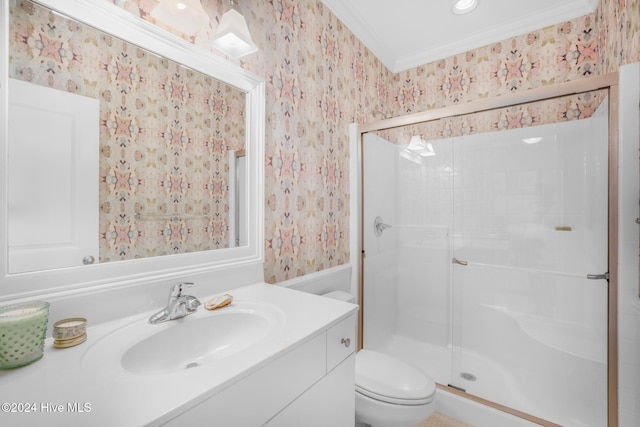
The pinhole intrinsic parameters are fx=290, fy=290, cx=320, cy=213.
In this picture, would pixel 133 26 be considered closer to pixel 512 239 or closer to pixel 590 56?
pixel 512 239

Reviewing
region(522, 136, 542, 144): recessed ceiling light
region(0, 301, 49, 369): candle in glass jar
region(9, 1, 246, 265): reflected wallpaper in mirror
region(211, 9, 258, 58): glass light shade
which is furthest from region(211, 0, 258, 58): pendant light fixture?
region(522, 136, 542, 144): recessed ceiling light

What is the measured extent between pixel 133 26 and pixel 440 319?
7.17ft

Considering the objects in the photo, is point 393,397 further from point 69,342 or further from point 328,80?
point 328,80

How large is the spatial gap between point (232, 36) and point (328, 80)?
814 millimetres

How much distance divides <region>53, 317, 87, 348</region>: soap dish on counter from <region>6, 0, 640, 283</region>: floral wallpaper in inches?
29.5

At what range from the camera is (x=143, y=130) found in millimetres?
979

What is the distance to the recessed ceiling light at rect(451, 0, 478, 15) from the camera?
A: 1801 millimetres

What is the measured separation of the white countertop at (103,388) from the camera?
1.53 ft

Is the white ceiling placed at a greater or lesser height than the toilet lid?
greater

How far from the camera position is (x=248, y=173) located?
1.30 meters

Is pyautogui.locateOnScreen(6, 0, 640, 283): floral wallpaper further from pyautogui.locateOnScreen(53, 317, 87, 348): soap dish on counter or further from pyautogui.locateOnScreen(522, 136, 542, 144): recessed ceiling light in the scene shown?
pyautogui.locateOnScreen(53, 317, 87, 348): soap dish on counter

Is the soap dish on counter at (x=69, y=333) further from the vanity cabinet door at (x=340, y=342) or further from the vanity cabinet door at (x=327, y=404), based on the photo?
the vanity cabinet door at (x=340, y=342)

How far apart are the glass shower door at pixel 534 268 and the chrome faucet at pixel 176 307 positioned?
5.30ft

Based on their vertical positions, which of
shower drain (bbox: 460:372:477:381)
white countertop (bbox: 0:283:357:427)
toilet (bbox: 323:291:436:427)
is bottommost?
shower drain (bbox: 460:372:477:381)
